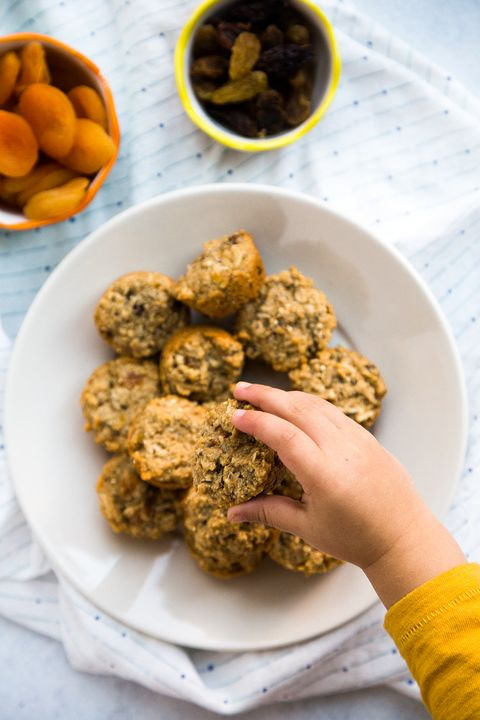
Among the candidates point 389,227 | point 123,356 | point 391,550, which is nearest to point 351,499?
point 391,550

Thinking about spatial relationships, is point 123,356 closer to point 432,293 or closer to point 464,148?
point 432,293

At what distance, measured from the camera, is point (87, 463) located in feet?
5.25

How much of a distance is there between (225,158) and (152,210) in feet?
0.75

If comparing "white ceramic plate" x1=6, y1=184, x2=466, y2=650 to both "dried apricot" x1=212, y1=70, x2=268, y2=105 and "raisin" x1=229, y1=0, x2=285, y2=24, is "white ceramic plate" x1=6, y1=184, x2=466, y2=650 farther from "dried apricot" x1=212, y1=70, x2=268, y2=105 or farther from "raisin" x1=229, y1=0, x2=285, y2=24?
"raisin" x1=229, y1=0, x2=285, y2=24

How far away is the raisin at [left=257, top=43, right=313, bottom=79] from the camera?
1.50 metres

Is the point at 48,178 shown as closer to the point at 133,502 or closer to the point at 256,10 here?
the point at 256,10

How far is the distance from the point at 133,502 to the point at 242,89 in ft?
2.84

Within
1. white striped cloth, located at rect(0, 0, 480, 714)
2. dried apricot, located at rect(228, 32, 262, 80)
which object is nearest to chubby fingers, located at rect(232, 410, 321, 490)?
white striped cloth, located at rect(0, 0, 480, 714)

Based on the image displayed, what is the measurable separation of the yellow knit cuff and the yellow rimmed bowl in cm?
91

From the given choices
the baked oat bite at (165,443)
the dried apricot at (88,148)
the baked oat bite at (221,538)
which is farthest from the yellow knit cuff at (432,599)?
the dried apricot at (88,148)

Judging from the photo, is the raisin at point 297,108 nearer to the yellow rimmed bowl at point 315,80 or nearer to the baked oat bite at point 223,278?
the yellow rimmed bowl at point 315,80

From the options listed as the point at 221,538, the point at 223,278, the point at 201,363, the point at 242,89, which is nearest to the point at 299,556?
the point at 221,538

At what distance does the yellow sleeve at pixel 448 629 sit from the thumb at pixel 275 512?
8.4 inches

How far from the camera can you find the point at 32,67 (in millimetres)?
1472
